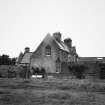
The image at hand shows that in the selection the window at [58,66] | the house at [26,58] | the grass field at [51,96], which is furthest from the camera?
the house at [26,58]

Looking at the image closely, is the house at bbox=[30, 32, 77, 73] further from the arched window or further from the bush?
the bush

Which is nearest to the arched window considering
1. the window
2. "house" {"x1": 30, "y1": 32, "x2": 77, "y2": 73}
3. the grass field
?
"house" {"x1": 30, "y1": 32, "x2": 77, "y2": 73}

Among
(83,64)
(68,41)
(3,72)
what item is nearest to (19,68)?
(3,72)

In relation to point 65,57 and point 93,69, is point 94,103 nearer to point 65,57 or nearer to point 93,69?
point 93,69

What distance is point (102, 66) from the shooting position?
35344mm

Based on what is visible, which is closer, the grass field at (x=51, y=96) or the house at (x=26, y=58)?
the grass field at (x=51, y=96)

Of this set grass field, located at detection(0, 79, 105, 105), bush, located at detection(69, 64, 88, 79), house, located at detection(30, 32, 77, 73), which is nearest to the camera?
grass field, located at detection(0, 79, 105, 105)

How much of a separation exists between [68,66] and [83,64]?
3318mm

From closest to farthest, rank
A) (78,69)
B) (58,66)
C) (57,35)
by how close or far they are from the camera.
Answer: (78,69), (58,66), (57,35)

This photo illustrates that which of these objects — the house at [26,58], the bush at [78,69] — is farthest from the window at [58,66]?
the house at [26,58]

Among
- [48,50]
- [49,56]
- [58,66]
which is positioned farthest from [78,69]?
[48,50]

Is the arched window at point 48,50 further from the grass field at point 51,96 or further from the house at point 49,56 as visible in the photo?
the grass field at point 51,96

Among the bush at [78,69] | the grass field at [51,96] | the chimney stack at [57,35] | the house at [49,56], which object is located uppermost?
the chimney stack at [57,35]

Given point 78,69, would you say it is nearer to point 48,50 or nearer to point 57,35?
point 48,50
